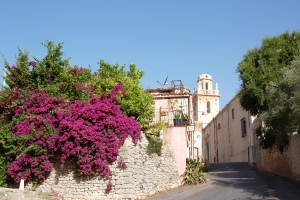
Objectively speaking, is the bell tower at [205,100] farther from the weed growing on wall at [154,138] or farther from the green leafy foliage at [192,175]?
the weed growing on wall at [154,138]

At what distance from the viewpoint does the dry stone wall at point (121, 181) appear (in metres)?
18.2

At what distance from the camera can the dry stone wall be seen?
1819 cm

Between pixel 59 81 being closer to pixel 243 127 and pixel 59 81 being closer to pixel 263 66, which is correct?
pixel 263 66

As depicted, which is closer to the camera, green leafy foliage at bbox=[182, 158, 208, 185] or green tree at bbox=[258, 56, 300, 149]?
green tree at bbox=[258, 56, 300, 149]

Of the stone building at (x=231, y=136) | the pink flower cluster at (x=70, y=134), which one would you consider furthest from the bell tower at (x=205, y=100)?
the pink flower cluster at (x=70, y=134)

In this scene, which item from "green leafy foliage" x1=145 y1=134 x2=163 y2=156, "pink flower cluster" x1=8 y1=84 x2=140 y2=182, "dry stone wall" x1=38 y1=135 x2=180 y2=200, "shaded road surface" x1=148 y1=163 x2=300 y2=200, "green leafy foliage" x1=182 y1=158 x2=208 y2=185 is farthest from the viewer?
"green leafy foliage" x1=182 y1=158 x2=208 y2=185

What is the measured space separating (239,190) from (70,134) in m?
8.98

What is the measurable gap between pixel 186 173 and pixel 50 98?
9002 mm

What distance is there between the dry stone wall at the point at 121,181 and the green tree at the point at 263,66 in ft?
25.4

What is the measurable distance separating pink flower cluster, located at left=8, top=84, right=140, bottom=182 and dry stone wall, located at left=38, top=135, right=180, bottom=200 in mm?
420

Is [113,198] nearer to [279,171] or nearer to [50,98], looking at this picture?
[50,98]

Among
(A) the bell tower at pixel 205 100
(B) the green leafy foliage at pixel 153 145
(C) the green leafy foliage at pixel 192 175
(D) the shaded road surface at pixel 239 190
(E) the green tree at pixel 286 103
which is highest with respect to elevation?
(A) the bell tower at pixel 205 100

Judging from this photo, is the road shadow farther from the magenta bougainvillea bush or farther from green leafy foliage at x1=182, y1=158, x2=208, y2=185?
the magenta bougainvillea bush

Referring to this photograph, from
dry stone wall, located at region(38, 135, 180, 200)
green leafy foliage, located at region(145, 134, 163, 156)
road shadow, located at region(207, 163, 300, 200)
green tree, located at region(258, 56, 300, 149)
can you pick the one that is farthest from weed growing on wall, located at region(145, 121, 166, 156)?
green tree, located at region(258, 56, 300, 149)
